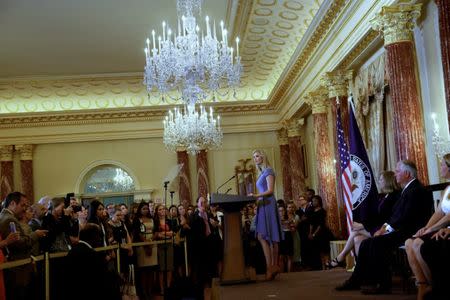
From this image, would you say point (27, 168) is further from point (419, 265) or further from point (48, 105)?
point (419, 265)

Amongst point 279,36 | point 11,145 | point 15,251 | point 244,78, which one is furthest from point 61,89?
point 15,251

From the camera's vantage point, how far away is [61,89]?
17.9 metres

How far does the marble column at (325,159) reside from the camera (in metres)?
12.5

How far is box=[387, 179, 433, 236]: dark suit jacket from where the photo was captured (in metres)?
5.35

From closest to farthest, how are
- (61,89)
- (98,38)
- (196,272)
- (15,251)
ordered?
(15,251)
(196,272)
(98,38)
(61,89)

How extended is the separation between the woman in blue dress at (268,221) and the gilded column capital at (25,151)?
44.0ft

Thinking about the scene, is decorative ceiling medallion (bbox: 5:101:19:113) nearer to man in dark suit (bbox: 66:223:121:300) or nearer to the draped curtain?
the draped curtain

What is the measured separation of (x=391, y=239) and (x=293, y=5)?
25.0ft

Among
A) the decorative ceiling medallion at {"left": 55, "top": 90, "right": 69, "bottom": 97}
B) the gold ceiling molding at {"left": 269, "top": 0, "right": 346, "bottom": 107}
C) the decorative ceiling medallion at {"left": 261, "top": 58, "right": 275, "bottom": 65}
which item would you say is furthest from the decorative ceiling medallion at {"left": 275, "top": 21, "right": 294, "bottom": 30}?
the decorative ceiling medallion at {"left": 55, "top": 90, "right": 69, "bottom": 97}

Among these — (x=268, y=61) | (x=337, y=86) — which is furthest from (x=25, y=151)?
(x=337, y=86)

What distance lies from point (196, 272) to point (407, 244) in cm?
560

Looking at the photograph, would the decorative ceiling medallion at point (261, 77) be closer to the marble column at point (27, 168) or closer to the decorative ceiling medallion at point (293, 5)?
the decorative ceiling medallion at point (293, 5)

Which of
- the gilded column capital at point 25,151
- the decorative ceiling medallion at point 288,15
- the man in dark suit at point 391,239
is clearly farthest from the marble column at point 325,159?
the gilded column capital at point 25,151

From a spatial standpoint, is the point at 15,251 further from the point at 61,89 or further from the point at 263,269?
the point at 61,89
